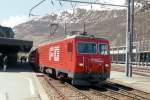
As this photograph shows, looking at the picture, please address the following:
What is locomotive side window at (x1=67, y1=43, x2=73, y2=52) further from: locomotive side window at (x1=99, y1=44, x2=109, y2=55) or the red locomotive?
locomotive side window at (x1=99, y1=44, x2=109, y2=55)

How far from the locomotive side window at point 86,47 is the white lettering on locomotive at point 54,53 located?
3479 mm

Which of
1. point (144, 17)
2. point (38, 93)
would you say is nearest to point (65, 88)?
point (38, 93)

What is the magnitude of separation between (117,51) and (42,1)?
156ft

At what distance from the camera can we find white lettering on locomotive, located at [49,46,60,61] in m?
26.9

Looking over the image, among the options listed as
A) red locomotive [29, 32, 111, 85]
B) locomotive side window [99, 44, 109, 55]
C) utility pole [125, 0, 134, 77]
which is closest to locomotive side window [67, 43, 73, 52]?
red locomotive [29, 32, 111, 85]

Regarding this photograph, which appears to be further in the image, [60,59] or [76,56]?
[60,59]

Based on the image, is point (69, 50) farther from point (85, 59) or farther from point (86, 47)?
point (85, 59)

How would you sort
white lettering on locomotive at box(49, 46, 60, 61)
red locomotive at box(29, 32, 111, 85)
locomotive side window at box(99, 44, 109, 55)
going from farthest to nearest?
white lettering on locomotive at box(49, 46, 60, 61)
locomotive side window at box(99, 44, 109, 55)
red locomotive at box(29, 32, 111, 85)

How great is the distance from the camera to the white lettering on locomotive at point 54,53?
88.2ft

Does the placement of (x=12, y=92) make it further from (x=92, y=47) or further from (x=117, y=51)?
(x=117, y=51)

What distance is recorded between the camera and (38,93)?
20.0 meters

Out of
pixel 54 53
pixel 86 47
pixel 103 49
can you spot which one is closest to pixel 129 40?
pixel 54 53

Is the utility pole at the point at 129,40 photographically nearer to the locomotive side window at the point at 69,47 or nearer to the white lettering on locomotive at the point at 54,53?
the white lettering on locomotive at the point at 54,53

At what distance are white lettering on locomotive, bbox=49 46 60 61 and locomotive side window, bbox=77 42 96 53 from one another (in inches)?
137
